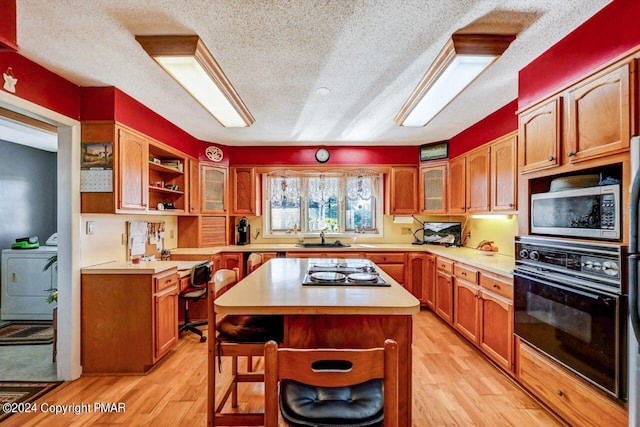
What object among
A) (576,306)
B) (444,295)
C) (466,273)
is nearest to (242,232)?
(444,295)

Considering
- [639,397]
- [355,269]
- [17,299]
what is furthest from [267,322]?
[17,299]

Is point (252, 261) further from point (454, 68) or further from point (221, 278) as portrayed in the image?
point (454, 68)

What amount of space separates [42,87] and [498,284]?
3.84 meters

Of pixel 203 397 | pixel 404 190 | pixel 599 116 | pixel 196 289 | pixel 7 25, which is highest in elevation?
pixel 7 25

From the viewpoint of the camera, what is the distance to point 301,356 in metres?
0.86

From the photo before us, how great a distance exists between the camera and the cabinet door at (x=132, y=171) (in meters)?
2.49

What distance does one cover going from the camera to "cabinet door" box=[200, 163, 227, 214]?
406cm

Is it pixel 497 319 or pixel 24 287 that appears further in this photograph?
pixel 24 287

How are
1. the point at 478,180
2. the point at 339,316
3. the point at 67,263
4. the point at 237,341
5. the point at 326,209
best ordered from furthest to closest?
the point at 326,209
the point at 478,180
the point at 67,263
the point at 237,341
the point at 339,316

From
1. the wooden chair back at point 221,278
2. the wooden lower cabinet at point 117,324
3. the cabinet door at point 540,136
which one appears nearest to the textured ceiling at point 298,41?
the cabinet door at point 540,136

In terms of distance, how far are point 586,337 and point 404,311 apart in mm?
1090

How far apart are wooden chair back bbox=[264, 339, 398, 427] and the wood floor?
135 cm

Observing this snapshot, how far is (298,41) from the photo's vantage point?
181cm

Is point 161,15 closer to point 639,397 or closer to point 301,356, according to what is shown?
point 301,356
